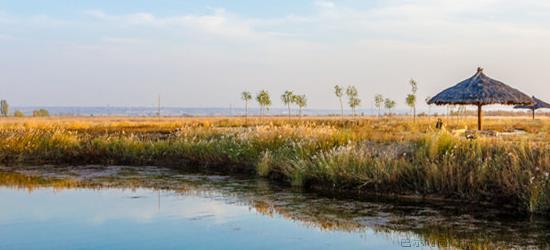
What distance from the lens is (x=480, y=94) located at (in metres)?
21.8

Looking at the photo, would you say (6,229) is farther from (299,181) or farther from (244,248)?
(299,181)

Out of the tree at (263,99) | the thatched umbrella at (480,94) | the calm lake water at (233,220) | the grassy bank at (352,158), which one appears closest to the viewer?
the calm lake water at (233,220)

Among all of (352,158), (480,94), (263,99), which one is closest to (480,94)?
(480,94)

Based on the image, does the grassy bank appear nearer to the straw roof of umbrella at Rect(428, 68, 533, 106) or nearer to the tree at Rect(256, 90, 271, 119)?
the straw roof of umbrella at Rect(428, 68, 533, 106)

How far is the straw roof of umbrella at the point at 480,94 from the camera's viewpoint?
856 inches

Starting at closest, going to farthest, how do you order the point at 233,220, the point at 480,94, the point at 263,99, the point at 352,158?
the point at 233,220 → the point at 352,158 → the point at 480,94 → the point at 263,99

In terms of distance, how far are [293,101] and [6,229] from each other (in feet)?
257

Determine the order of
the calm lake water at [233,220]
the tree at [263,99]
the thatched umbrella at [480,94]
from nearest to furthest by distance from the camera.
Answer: the calm lake water at [233,220] → the thatched umbrella at [480,94] → the tree at [263,99]

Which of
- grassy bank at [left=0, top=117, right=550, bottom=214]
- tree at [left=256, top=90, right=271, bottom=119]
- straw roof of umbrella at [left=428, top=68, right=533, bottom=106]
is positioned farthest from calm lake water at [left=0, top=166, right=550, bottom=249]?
tree at [left=256, top=90, right=271, bottom=119]

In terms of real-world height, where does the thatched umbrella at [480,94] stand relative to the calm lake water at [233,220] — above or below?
above

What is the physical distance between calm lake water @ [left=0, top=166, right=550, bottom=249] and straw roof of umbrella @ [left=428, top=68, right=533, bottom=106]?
958 cm

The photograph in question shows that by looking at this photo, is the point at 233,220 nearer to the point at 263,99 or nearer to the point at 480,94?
the point at 480,94

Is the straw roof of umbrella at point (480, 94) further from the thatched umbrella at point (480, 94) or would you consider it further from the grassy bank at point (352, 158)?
the grassy bank at point (352, 158)

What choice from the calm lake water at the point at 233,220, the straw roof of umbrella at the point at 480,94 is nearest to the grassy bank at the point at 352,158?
the calm lake water at the point at 233,220
